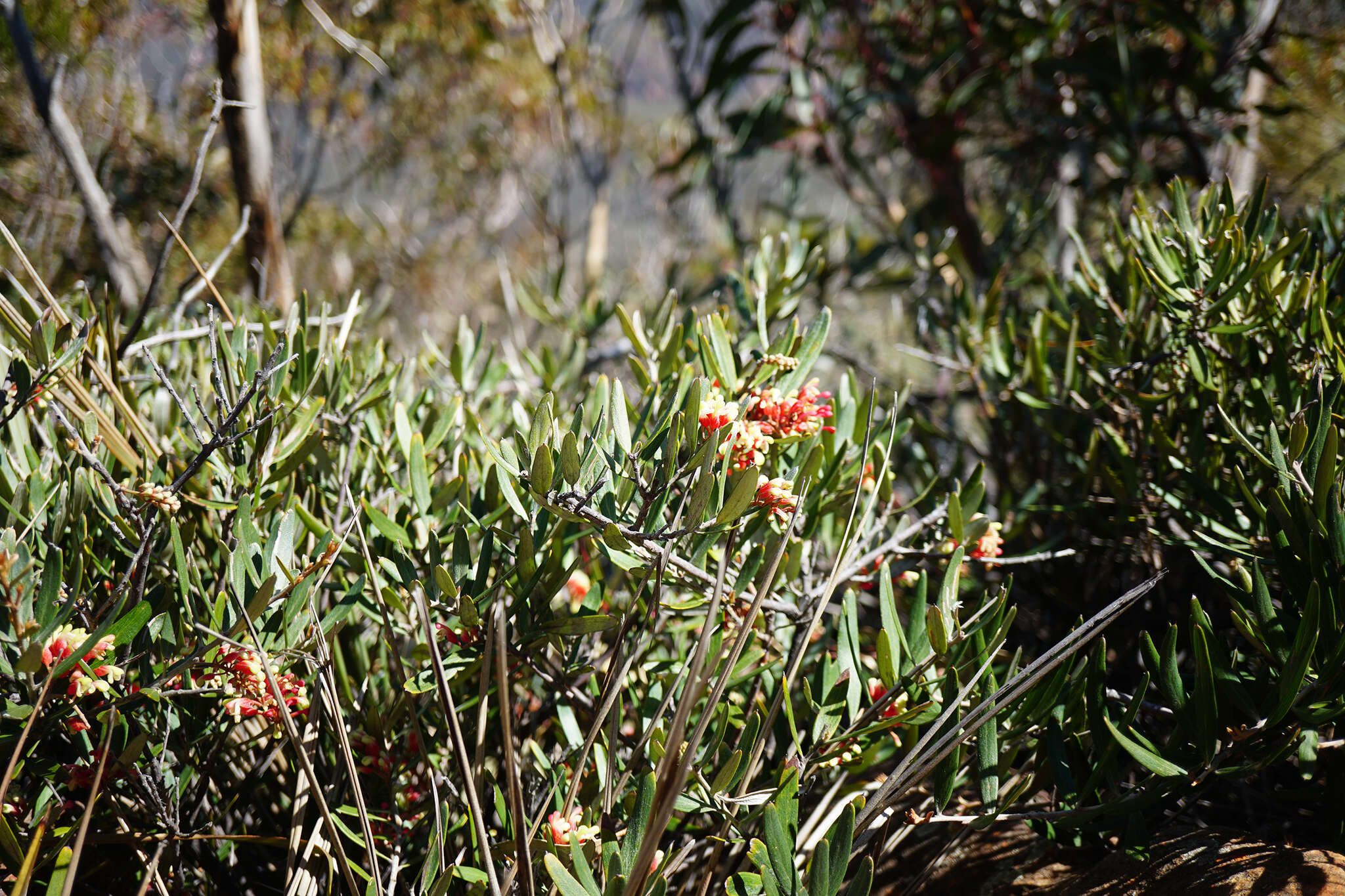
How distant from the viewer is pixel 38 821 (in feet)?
2.35

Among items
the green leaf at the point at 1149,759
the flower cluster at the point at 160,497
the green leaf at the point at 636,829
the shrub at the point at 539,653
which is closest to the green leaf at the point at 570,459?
the shrub at the point at 539,653

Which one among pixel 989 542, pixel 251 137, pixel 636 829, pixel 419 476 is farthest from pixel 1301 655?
pixel 251 137

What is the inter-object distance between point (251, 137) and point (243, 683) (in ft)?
5.57

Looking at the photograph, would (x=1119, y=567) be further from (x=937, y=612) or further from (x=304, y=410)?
(x=304, y=410)

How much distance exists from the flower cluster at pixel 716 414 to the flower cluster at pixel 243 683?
43 centimetres

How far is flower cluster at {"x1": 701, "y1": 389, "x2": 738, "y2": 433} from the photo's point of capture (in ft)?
2.44

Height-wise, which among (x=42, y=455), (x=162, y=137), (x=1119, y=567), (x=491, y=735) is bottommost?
(x=491, y=735)

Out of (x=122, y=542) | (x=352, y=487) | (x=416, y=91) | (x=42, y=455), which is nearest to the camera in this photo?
(x=122, y=542)

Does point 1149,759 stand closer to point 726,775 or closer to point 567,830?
point 726,775

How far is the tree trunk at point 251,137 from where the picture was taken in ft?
6.29

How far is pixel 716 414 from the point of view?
75 cm

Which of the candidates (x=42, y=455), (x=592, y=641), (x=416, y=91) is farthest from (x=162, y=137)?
(x=592, y=641)

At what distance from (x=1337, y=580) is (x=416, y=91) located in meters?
5.78

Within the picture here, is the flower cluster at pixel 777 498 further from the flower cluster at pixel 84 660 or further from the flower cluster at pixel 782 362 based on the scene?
the flower cluster at pixel 84 660
